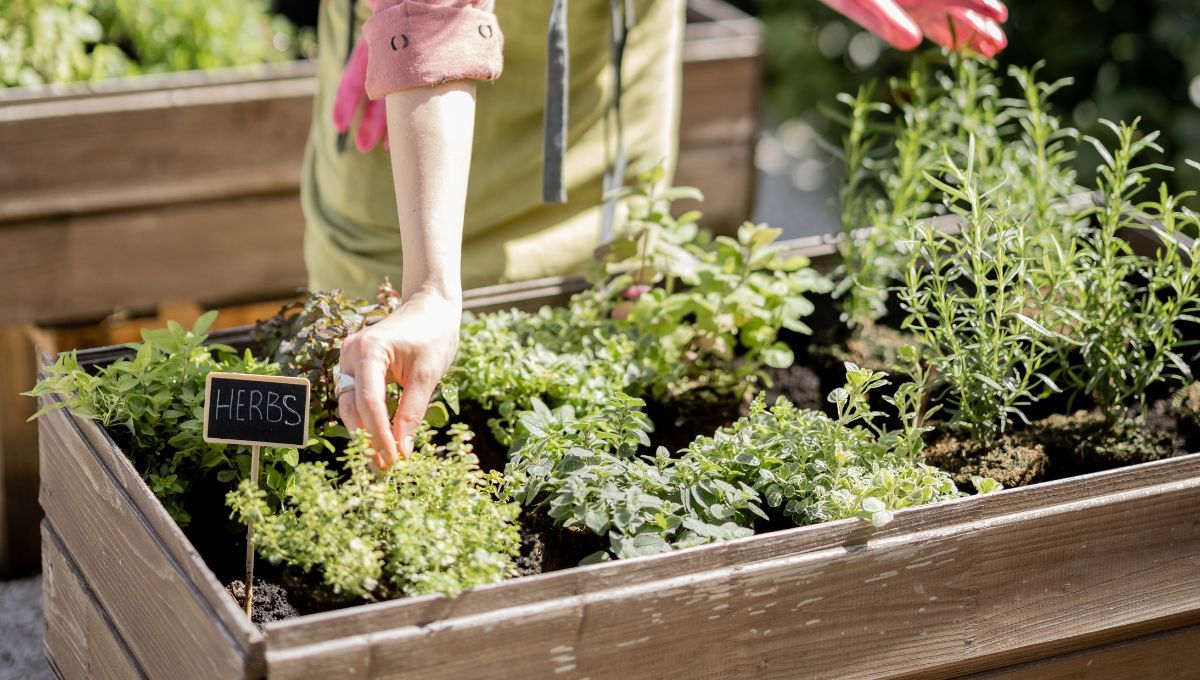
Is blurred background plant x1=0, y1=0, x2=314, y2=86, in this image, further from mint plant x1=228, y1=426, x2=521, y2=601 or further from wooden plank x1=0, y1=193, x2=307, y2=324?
mint plant x1=228, y1=426, x2=521, y2=601

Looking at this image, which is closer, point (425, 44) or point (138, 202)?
point (425, 44)

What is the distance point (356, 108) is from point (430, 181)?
563mm

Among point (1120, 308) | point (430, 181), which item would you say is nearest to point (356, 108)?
point (430, 181)

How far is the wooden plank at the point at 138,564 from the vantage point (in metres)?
1.16

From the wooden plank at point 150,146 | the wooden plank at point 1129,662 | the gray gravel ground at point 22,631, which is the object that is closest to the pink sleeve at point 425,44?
the wooden plank at point 1129,662

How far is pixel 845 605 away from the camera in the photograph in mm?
1329

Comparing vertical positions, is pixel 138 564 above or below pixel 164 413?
below

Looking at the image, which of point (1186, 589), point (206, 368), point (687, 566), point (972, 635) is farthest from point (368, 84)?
point (1186, 589)

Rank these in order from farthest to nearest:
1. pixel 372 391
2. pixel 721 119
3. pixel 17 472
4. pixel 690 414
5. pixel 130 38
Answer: pixel 721 119 → pixel 130 38 → pixel 17 472 → pixel 690 414 → pixel 372 391

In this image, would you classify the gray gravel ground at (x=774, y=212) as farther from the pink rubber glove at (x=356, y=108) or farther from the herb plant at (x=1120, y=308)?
the pink rubber glove at (x=356, y=108)

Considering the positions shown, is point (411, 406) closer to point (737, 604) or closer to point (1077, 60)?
point (737, 604)

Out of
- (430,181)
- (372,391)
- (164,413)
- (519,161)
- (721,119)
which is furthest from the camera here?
(721,119)

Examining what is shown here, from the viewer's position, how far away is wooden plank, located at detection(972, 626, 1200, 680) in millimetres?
1487

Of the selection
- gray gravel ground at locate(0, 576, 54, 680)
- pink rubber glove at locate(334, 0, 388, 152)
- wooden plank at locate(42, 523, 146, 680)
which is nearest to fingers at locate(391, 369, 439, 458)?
wooden plank at locate(42, 523, 146, 680)
